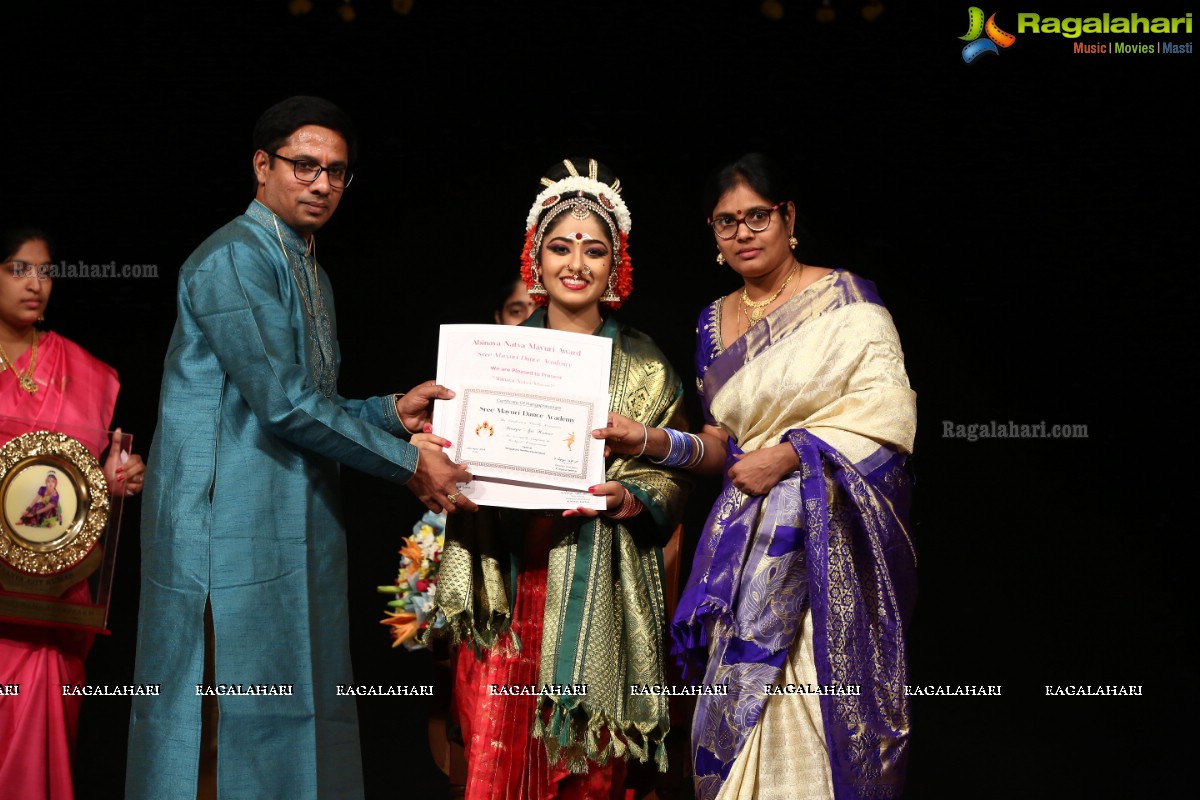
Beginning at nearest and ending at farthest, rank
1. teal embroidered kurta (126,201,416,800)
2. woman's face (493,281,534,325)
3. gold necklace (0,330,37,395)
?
teal embroidered kurta (126,201,416,800), gold necklace (0,330,37,395), woman's face (493,281,534,325)

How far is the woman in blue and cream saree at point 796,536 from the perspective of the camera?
11.5 feet

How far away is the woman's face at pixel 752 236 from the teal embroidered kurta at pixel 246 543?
1093mm

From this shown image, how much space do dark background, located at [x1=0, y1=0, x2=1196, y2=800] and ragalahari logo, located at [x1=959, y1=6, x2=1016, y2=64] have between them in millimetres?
41

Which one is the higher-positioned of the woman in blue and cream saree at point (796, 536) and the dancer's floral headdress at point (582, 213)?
the dancer's floral headdress at point (582, 213)

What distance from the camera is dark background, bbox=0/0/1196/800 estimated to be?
4891mm

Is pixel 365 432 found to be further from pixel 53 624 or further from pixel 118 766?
pixel 118 766

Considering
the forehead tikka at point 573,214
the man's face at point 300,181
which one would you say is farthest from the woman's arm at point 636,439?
the man's face at point 300,181

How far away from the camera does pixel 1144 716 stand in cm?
503

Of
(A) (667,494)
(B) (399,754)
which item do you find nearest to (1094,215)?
(A) (667,494)

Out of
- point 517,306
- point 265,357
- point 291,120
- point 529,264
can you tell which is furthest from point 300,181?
point 517,306

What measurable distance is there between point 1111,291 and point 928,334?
0.67m

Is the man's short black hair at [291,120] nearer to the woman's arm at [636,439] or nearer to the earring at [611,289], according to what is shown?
the earring at [611,289]

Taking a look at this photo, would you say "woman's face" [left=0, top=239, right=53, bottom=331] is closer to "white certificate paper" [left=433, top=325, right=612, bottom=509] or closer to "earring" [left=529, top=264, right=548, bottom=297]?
"white certificate paper" [left=433, top=325, right=612, bottom=509]

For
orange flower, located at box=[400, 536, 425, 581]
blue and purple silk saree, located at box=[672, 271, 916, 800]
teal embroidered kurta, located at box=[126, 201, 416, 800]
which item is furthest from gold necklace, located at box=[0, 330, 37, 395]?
blue and purple silk saree, located at box=[672, 271, 916, 800]
